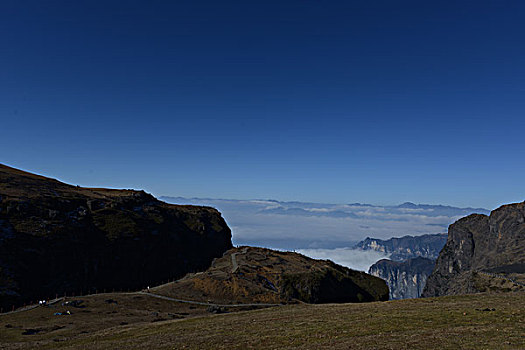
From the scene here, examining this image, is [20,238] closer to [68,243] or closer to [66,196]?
[68,243]

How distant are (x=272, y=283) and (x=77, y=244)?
288 ft

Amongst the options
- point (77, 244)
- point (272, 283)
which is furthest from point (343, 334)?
point (77, 244)

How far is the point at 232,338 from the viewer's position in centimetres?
4372

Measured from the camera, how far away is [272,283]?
135 metres

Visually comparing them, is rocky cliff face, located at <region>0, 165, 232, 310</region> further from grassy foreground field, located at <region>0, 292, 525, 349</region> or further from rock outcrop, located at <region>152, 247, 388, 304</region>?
grassy foreground field, located at <region>0, 292, 525, 349</region>

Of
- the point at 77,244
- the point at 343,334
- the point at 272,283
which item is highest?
the point at 77,244

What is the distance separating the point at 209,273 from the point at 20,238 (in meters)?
75.5

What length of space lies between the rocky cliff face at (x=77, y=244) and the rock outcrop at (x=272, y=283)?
2826 cm

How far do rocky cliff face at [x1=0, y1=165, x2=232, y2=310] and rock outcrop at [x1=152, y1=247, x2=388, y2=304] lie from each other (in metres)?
28.3

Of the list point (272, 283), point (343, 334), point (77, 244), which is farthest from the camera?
point (77, 244)

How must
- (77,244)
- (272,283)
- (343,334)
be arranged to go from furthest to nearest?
(77,244) < (272,283) < (343,334)

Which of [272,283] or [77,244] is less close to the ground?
[77,244]

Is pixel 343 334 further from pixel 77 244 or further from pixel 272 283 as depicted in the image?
pixel 77 244

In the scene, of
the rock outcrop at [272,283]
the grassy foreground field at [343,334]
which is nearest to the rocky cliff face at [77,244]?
the rock outcrop at [272,283]
